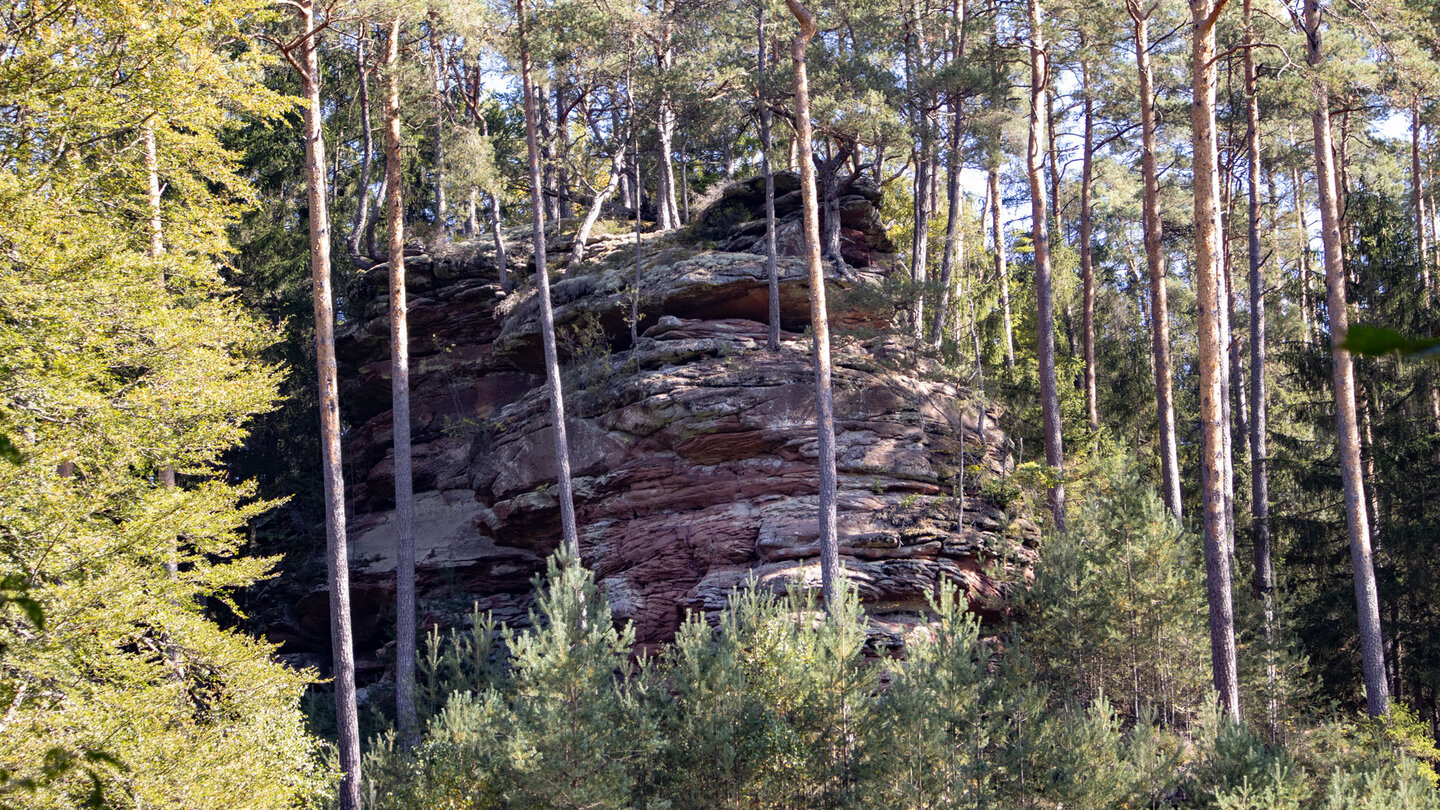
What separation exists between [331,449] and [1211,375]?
1146 cm

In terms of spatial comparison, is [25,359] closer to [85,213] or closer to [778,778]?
[85,213]

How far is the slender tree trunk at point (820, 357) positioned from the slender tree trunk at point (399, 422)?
635 cm

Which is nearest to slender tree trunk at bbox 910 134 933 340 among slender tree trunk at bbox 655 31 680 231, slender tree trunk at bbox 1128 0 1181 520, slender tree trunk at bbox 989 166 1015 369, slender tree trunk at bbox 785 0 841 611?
slender tree trunk at bbox 989 166 1015 369

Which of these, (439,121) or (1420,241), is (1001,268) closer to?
(1420,241)

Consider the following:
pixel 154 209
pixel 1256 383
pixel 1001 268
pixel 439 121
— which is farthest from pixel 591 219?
pixel 1256 383

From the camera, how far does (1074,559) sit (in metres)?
13.4

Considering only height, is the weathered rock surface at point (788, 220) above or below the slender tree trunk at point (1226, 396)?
above

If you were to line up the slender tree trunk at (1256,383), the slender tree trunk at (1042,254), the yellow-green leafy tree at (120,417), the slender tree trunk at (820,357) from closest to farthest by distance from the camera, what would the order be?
the yellow-green leafy tree at (120,417) < the slender tree trunk at (820,357) < the slender tree trunk at (1042,254) < the slender tree trunk at (1256,383)

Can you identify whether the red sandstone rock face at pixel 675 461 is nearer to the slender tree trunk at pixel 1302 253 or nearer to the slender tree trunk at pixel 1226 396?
the slender tree trunk at pixel 1226 396

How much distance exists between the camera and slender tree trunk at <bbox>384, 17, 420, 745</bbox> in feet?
50.3

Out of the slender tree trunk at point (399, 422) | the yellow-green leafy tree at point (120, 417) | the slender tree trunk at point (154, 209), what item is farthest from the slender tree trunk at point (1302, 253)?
the slender tree trunk at point (154, 209)

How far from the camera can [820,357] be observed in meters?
14.4

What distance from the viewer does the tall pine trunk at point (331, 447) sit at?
1251 centimetres

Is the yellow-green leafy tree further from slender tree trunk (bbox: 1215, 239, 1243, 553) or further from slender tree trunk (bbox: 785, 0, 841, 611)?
slender tree trunk (bbox: 1215, 239, 1243, 553)
